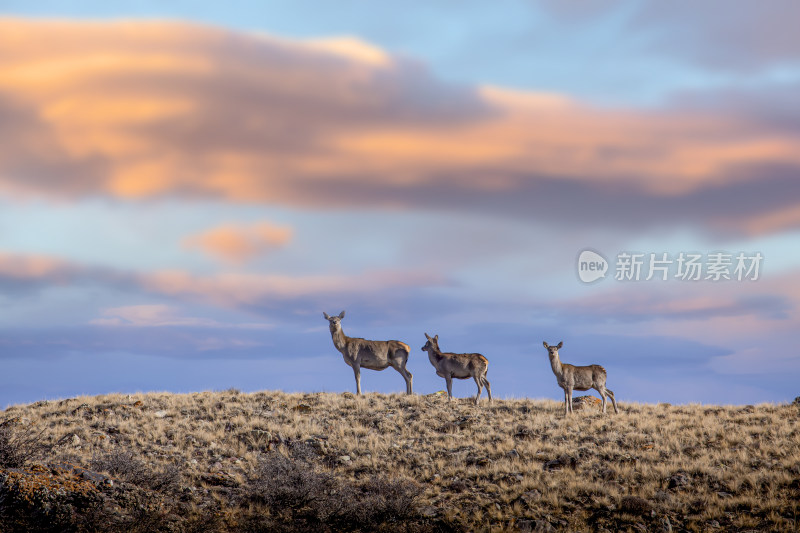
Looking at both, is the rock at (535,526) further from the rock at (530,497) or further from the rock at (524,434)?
the rock at (524,434)

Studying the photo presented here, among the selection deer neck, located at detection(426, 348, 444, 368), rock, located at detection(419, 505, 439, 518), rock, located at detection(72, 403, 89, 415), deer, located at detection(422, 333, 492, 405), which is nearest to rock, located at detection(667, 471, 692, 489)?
rock, located at detection(419, 505, 439, 518)

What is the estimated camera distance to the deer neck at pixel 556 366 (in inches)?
1243

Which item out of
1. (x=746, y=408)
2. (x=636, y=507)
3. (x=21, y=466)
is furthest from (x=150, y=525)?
(x=746, y=408)

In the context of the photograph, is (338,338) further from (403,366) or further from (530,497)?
(530,497)

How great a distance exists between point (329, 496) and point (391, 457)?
4106 mm

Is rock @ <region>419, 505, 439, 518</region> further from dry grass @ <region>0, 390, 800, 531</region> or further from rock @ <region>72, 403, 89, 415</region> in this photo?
rock @ <region>72, 403, 89, 415</region>

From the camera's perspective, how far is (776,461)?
24.0 metres

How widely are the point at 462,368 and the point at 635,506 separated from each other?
13.5m

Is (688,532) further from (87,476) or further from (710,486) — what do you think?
(87,476)

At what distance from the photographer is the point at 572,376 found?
31578 mm

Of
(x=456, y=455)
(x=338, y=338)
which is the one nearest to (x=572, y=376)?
(x=456, y=455)

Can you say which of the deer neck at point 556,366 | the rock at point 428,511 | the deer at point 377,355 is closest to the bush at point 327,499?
the rock at point 428,511

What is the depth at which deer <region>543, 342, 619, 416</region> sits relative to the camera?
31547 mm

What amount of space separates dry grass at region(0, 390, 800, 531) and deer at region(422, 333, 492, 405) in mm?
1106
